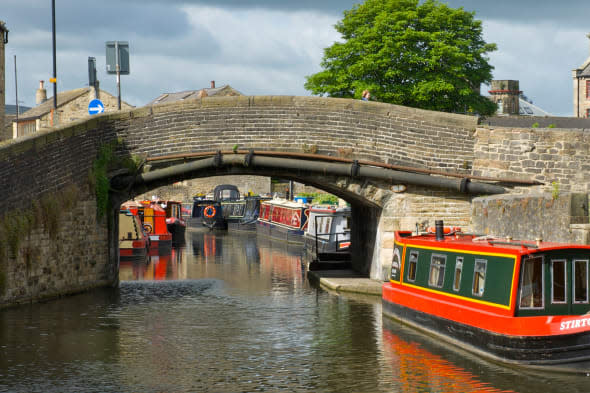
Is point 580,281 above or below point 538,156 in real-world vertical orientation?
below

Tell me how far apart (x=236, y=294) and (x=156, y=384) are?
9272mm

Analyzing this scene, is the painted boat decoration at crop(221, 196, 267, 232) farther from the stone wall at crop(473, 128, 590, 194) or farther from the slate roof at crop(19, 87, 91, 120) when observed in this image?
the stone wall at crop(473, 128, 590, 194)

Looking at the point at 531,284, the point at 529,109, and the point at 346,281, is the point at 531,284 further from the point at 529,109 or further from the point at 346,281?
the point at 529,109

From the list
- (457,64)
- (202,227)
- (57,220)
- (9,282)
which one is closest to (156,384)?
(9,282)

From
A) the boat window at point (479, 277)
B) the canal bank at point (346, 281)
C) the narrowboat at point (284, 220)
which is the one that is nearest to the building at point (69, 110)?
the narrowboat at point (284, 220)

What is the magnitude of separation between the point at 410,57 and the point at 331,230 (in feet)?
35.2

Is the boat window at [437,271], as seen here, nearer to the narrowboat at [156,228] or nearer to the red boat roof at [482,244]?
the red boat roof at [482,244]

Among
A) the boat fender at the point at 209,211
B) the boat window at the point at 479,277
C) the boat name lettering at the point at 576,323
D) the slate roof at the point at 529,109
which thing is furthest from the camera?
the slate roof at the point at 529,109

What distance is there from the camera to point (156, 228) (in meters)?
36.4

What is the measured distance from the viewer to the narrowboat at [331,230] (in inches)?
1155

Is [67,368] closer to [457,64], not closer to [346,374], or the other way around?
[346,374]

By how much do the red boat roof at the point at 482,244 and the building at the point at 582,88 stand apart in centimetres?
5489

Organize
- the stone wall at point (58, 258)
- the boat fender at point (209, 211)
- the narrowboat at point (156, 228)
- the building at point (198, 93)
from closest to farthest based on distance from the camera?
the stone wall at point (58, 258), the narrowboat at point (156, 228), the boat fender at point (209, 211), the building at point (198, 93)

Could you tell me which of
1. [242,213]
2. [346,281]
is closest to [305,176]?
[346,281]
